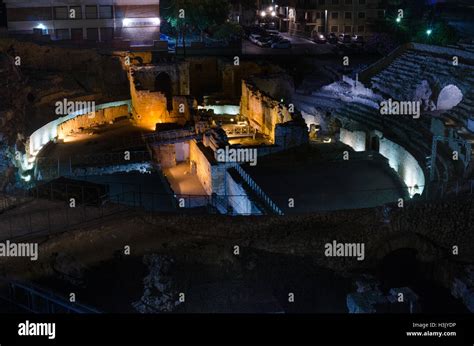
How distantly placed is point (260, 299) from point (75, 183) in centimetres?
886

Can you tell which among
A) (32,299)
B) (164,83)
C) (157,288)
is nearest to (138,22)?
(164,83)

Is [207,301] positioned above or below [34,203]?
below

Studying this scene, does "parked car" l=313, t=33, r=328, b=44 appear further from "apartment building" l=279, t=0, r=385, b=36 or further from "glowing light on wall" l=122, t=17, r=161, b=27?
"glowing light on wall" l=122, t=17, r=161, b=27

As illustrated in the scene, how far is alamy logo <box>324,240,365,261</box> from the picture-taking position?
71.3ft

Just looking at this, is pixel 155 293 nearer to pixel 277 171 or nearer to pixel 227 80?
pixel 277 171

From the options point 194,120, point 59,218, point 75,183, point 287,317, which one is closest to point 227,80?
point 194,120

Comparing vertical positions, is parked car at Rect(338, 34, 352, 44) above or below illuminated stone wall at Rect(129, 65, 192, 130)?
above

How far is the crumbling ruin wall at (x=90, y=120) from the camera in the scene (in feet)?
119

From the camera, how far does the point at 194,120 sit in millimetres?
36906

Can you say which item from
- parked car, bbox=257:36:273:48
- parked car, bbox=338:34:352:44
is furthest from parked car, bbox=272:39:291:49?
parked car, bbox=338:34:352:44

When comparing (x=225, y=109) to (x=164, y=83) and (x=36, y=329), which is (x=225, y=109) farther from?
(x=36, y=329)

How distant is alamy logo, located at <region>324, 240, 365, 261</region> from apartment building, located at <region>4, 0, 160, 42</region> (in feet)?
107

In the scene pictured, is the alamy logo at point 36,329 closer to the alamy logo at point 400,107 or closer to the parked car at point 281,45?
the alamy logo at point 400,107

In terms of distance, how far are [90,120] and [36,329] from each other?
2540 centimetres
